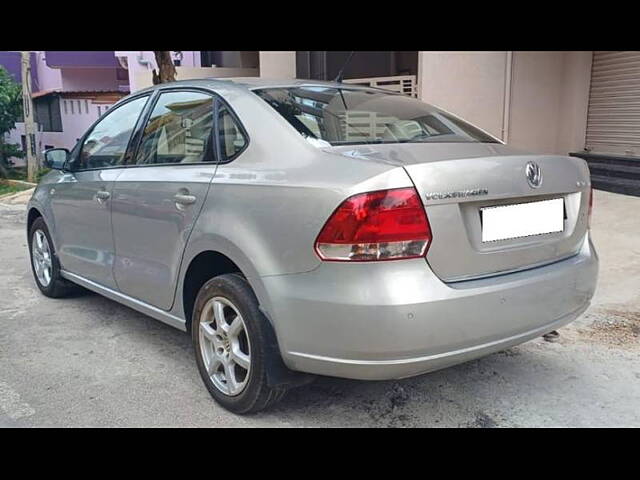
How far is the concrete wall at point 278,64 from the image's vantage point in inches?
442

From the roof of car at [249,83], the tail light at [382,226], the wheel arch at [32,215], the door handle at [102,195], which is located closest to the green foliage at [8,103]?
the wheel arch at [32,215]

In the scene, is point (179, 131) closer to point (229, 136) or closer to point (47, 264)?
point (229, 136)

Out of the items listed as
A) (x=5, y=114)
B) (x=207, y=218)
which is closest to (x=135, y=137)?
(x=207, y=218)

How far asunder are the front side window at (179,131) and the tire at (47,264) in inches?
62.4

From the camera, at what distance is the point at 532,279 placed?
2.68 meters

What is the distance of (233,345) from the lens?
292cm

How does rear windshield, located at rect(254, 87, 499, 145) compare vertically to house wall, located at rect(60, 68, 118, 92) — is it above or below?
below


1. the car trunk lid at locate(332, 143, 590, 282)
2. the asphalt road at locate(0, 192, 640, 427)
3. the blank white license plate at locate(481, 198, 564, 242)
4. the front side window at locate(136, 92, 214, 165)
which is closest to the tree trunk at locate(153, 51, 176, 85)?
the asphalt road at locate(0, 192, 640, 427)

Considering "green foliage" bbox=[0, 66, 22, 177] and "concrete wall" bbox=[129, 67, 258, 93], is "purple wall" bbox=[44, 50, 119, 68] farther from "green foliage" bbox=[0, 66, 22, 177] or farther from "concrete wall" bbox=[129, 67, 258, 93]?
"concrete wall" bbox=[129, 67, 258, 93]

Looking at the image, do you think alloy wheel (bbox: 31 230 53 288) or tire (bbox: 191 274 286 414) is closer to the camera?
tire (bbox: 191 274 286 414)

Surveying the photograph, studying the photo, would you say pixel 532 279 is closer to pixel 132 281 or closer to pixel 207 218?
pixel 207 218

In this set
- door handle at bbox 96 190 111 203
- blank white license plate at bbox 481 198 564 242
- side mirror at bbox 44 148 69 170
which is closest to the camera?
blank white license plate at bbox 481 198 564 242

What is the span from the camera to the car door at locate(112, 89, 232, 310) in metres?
3.16
